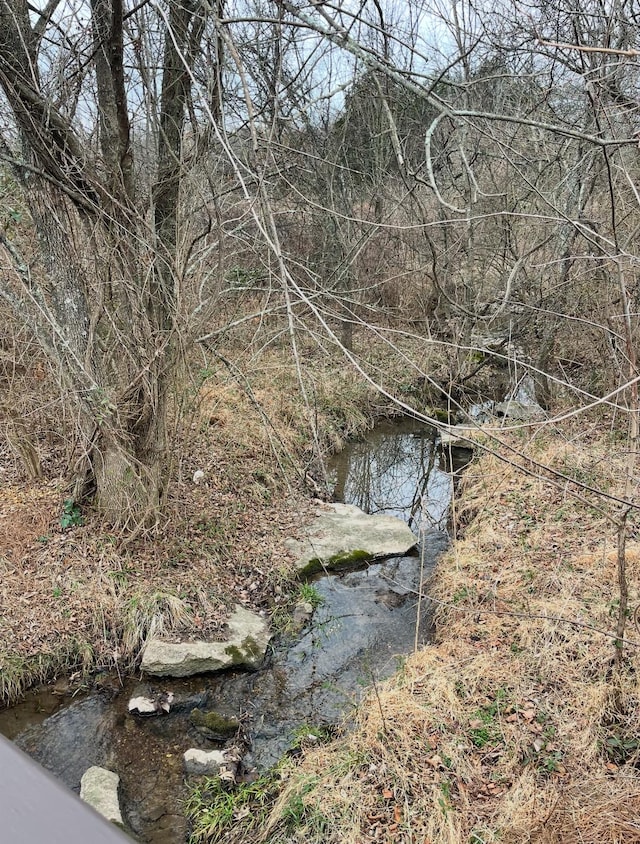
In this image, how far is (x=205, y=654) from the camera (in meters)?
4.55

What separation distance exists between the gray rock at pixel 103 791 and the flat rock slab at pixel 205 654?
0.85 meters

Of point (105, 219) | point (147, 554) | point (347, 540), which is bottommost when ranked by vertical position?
point (347, 540)

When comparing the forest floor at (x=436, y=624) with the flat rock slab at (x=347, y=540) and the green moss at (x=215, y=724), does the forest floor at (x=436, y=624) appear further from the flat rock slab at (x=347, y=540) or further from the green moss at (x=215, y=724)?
the green moss at (x=215, y=724)

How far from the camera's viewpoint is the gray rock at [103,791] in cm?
339

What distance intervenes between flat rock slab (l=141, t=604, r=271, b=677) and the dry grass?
42.9 inches

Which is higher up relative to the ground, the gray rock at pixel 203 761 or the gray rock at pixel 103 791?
the gray rock at pixel 103 791

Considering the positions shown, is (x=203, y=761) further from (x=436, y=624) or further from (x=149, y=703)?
(x=436, y=624)

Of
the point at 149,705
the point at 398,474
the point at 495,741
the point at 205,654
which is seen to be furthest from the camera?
the point at 398,474

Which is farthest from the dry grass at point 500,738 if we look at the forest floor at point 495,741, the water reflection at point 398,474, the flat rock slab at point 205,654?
the water reflection at point 398,474

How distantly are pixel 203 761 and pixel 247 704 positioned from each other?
24.0 inches

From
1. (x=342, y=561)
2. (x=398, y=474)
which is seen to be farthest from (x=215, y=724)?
(x=398, y=474)

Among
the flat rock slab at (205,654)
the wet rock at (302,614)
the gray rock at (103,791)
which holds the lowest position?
the gray rock at (103,791)

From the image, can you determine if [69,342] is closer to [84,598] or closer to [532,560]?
[84,598]

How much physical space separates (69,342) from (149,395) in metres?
0.74
